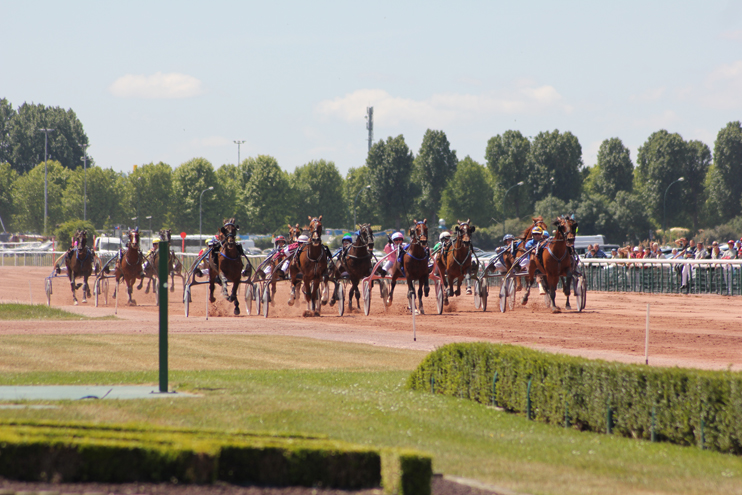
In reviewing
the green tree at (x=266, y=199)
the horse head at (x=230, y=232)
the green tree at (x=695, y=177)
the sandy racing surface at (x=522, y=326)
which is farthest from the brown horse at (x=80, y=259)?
the green tree at (x=695, y=177)

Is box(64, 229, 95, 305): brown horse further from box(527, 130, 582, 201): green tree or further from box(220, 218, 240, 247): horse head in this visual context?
box(527, 130, 582, 201): green tree

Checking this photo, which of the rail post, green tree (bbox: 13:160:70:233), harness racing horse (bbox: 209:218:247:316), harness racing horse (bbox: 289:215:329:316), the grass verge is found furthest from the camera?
green tree (bbox: 13:160:70:233)

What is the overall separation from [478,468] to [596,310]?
1886 centimetres

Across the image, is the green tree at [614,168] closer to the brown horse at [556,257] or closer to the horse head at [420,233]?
the brown horse at [556,257]

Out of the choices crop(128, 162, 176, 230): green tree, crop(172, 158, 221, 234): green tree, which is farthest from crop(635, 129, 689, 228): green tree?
crop(128, 162, 176, 230): green tree

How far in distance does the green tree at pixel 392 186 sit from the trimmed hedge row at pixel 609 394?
258 feet

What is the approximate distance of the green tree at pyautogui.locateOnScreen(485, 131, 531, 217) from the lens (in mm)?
89812

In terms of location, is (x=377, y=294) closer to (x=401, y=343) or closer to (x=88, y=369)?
(x=401, y=343)

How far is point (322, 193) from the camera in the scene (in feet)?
315

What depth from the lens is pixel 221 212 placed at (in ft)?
288

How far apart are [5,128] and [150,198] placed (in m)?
36.5

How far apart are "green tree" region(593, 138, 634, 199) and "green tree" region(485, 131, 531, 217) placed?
777 cm

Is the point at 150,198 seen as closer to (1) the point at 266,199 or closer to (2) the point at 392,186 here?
(1) the point at 266,199

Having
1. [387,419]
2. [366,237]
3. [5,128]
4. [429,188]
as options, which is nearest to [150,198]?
[429,188]
